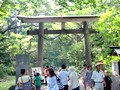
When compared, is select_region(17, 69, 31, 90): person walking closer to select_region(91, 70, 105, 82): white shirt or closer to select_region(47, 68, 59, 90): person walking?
select_region(47, 68, 59, 90): person walking

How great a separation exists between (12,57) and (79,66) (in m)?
9.84

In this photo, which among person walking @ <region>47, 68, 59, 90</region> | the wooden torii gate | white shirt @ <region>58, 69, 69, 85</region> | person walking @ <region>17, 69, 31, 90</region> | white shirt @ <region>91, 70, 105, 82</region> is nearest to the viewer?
Answer: person walking @ <region>47, 68, 59, 90</region>

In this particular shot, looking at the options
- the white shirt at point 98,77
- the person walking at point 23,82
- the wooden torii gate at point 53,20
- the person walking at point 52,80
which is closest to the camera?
the person walking at point 52,80

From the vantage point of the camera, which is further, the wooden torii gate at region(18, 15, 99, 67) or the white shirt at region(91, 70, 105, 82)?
the wooden torii gate at region(18, 15, 99, 67)

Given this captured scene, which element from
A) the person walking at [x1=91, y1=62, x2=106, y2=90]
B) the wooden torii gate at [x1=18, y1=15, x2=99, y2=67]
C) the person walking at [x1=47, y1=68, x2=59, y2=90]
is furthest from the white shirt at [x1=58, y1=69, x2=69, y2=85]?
the wooden torii gate at [x1=18, y1=15, x2=99, y2=67]

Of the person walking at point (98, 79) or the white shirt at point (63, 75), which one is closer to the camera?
the person walking at point (98, 79)

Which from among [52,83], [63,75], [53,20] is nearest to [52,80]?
[52,83]

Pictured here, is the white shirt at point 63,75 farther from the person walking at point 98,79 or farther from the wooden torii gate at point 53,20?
the wooden torii gate at point 53,20

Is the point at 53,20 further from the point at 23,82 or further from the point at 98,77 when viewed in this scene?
the point at 98,77

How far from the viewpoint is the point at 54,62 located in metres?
40.2

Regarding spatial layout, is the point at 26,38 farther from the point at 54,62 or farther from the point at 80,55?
the point at 54,62

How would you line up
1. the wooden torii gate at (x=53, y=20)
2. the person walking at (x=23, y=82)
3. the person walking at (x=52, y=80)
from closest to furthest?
the person walking at (x=52, y=80)
the person walking at (x=23, y=82)
the wooden torii gate at (x=53, y=20)

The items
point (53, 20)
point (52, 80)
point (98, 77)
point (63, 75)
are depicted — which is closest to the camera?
point (52, 80)

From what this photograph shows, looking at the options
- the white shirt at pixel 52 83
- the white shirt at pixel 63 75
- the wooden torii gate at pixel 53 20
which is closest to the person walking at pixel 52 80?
the white shirt at pixel 52 83
